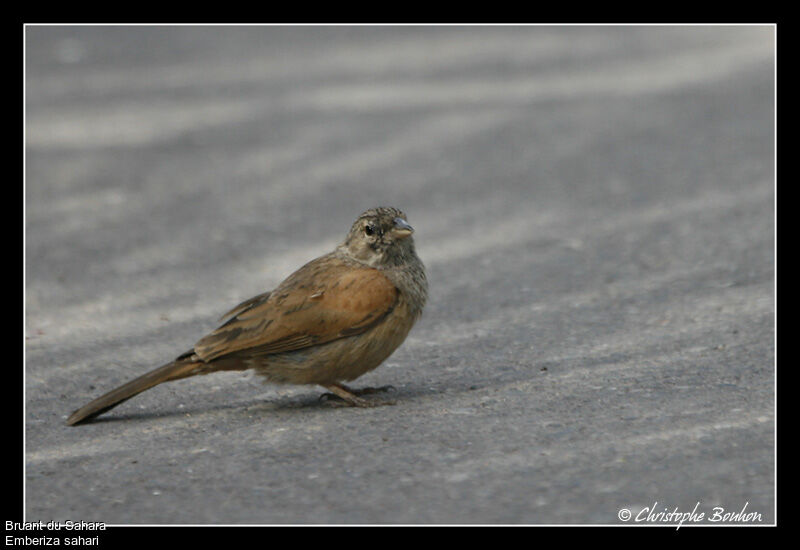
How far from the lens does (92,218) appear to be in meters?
9.20

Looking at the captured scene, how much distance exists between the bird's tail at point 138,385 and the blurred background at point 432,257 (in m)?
0.09

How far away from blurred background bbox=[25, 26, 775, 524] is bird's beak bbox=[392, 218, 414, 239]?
0.74 meters

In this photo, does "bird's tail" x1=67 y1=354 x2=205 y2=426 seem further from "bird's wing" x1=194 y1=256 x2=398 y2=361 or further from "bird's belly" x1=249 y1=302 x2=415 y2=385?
"bird's belly" x1=249 y1=302 x2=415 y2=385

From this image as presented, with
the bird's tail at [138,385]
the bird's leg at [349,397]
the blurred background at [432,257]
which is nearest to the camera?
the blurred background at [432,257]

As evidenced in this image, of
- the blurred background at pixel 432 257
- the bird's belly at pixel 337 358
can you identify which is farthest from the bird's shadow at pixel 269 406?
the bird's belly at pixel 337 358

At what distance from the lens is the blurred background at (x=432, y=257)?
4.50 meters

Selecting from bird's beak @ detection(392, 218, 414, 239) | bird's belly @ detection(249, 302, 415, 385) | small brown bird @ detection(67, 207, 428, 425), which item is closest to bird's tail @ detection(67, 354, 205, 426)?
small brown bird @ detection(67, 207, 428, 425)

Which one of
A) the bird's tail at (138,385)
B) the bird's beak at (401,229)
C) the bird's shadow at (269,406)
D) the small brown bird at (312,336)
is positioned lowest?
the bird's shadow at (269,406)

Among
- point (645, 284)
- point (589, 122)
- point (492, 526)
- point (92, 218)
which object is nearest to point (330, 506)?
point (492, 526)

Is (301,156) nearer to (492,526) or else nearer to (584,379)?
(584,379)

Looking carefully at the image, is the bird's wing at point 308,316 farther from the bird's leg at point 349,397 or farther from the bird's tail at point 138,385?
the bird's leg at point 349,397

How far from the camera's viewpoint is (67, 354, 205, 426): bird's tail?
208 inches

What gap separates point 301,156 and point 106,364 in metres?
4.65

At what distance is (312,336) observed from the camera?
5.31 m
